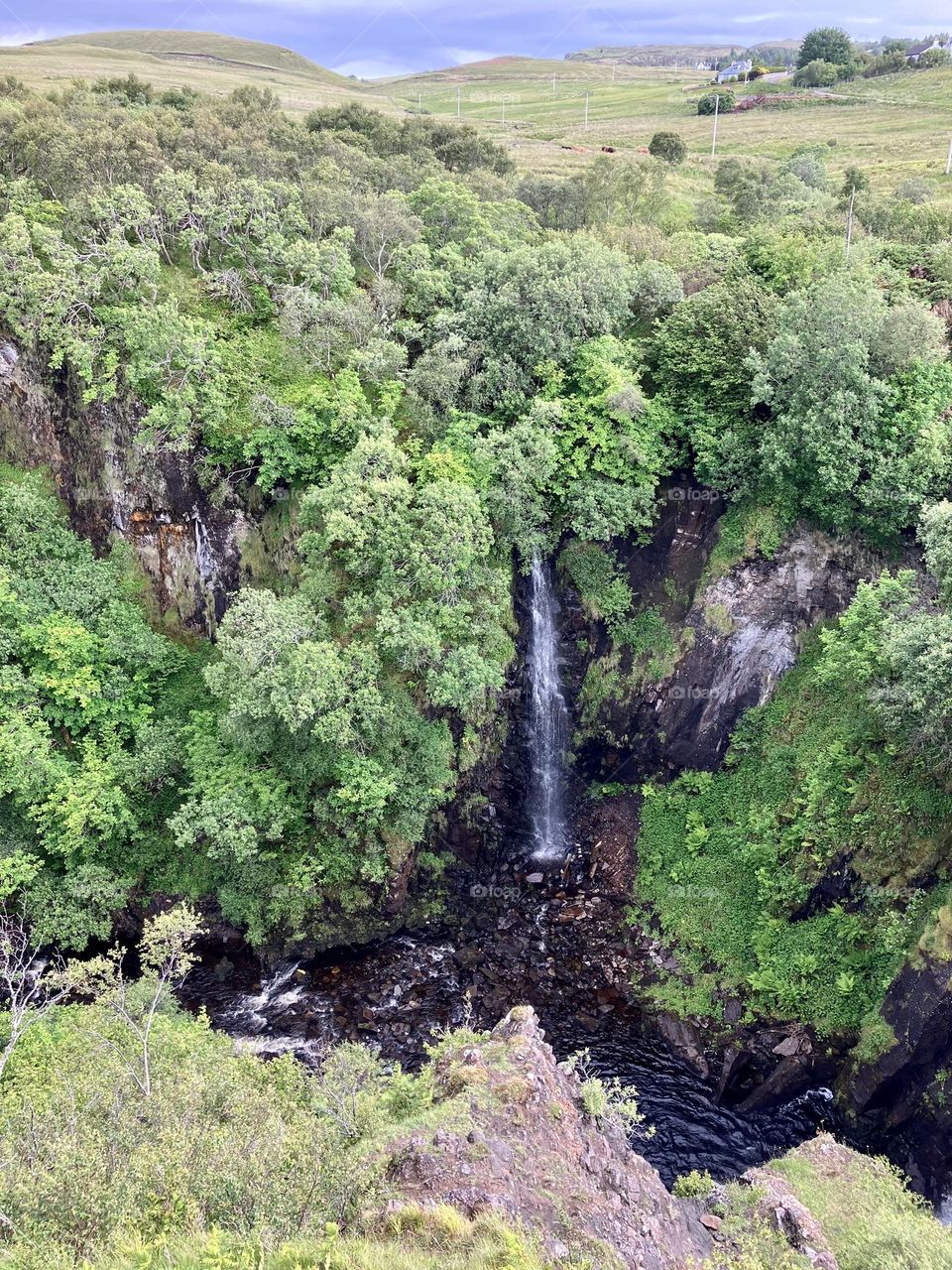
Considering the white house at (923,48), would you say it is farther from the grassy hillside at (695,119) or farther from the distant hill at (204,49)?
the distant hill at (204,49)

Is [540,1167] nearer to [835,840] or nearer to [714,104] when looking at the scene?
[835,840]

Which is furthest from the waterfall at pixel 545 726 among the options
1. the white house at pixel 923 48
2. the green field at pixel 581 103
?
the white house at pixel 923 48

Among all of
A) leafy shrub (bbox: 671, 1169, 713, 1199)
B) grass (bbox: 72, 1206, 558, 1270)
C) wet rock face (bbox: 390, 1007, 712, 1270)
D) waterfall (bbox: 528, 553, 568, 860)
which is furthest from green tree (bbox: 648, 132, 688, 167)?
grass (bbox: 72, 1206, 558, 1270)

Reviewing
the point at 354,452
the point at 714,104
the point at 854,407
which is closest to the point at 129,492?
the point at 354,452

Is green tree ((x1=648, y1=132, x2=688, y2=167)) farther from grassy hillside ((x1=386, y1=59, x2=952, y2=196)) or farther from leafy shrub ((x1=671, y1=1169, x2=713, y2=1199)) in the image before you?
leafy shrub ((x1=671, y1=1169, x2=713, y2=1199))

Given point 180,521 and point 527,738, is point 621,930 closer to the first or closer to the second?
point 527,738

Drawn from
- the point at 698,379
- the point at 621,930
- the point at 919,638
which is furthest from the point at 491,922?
the point at 698,379
